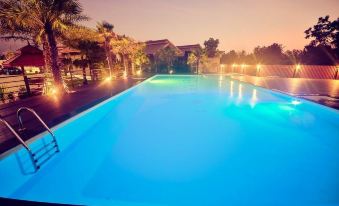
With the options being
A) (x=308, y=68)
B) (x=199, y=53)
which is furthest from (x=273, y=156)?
(x=199, y=53)

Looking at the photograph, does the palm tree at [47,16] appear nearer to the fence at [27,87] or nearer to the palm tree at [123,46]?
the fence at [27,87]

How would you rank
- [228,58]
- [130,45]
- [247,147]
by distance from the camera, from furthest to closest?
[228,58] < [130,45] < [247,147]

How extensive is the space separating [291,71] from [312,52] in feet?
24.3

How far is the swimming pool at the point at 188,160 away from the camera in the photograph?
3.32 meters

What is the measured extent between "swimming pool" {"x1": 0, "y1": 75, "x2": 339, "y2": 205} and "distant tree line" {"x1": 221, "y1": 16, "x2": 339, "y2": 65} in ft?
67.3

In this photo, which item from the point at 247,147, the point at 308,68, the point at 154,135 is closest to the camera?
the point at 247,147

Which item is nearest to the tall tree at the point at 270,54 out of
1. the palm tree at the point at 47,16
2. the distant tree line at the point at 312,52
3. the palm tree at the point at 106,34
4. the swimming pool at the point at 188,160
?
the distant tree line at the point at 312,52

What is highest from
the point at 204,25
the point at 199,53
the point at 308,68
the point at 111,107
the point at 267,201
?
the point at 204,25

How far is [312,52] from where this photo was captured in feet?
78.8

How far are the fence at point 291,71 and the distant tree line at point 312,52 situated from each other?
527cm

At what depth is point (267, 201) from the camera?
10.6ft

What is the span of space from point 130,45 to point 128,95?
1197 centimetres

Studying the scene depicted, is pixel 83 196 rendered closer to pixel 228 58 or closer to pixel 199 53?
pixel 199 53

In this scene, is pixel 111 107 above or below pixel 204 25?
below
